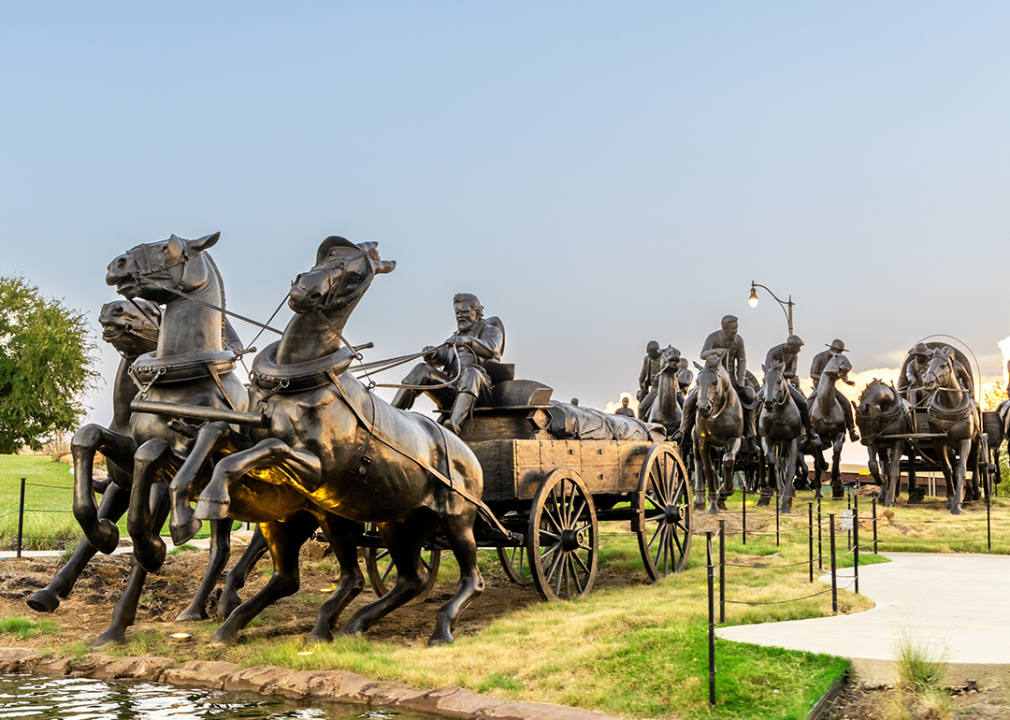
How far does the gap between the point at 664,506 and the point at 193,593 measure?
5.30 metres

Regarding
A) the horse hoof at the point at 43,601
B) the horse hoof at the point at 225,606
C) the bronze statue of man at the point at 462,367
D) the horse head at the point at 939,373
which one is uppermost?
the horse head at the point at 939,373

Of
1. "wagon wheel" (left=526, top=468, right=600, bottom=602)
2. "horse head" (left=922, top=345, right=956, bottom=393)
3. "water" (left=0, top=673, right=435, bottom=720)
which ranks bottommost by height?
"water" (left=0, top=673, right=435, bottom=720)

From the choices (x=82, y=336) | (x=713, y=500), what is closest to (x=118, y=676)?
(x=713, y=500)

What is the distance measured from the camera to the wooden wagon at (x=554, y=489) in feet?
32.6

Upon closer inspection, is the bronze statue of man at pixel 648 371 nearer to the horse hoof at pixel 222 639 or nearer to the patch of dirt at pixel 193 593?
the patch of dirt at pixel 193 593

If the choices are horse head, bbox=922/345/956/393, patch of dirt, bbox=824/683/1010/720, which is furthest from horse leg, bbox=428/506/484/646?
horse head, bbox=922/345/956/393

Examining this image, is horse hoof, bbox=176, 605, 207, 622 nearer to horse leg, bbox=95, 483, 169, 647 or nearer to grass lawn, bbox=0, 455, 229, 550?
horse leg, bbox=95, 483, 169, 647

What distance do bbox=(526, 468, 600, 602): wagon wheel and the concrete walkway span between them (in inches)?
89.6

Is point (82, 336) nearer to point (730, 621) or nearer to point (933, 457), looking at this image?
point (933, 457)

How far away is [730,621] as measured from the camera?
8.29m

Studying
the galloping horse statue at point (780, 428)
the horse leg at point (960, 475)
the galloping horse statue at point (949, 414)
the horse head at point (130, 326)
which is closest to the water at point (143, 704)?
the horse head at point (130, 326)

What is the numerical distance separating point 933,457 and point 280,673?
17.4 metres

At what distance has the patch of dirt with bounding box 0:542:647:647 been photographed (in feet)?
29.7

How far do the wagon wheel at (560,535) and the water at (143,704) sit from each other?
3.25 m
